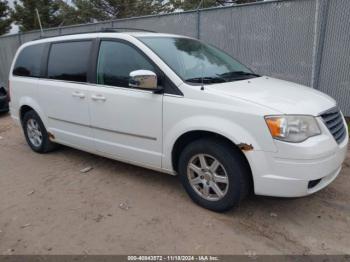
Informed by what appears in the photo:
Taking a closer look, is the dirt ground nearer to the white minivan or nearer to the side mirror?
the white minivan

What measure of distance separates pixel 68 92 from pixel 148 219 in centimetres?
219

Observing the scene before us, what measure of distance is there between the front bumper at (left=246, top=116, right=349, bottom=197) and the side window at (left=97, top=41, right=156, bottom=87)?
1.59 meters

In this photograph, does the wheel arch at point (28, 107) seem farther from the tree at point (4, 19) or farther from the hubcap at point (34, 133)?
the tree at point (4, 19)

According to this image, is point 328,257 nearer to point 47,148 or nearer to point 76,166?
point 76,166

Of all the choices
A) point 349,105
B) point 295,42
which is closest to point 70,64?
point 295,42

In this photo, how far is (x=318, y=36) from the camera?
6941 mm

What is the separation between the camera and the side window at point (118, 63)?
399 cm

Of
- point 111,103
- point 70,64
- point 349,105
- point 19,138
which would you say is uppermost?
point 70,64

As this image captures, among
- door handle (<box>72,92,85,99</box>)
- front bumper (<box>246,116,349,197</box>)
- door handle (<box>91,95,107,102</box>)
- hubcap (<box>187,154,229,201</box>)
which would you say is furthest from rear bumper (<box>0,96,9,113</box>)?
front bumper (<box>246,116,349,197</box>)

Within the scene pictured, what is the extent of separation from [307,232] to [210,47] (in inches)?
105

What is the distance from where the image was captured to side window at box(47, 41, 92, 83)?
4.59 meters

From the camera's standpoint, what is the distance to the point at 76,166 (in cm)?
513

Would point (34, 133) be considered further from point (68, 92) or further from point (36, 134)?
point (68, 92)

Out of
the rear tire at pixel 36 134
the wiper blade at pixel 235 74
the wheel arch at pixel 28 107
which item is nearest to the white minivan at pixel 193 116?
the wiper blade at pixel 235 74
